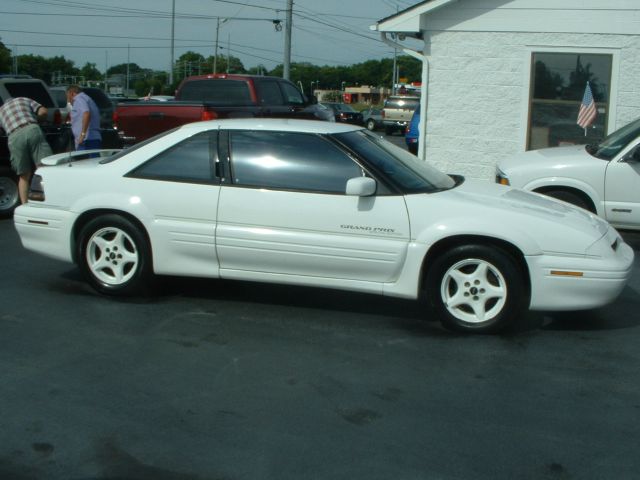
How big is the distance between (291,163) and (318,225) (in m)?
0.55

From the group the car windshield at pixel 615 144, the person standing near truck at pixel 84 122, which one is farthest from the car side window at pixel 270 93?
the car windshield at pixel 615 144

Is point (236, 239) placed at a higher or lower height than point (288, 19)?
lower

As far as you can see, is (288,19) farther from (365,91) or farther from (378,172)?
(365,91)

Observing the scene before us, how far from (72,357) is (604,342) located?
11.9 ft

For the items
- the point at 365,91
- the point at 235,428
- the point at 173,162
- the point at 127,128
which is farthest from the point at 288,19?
the point at 365,91

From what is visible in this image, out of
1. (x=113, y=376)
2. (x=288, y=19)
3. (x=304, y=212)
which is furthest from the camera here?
(x=288, y=19)

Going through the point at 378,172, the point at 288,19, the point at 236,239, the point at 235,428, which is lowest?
the point at 235,428

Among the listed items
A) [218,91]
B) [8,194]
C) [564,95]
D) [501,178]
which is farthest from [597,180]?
[218,91]

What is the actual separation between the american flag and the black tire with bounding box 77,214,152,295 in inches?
340

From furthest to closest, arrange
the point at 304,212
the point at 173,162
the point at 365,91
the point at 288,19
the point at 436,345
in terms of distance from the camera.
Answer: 1. the point at 365,91
2. the point at 288,19
3. the point at 173,162
4. the point at 304,212
5. the point at 436,345

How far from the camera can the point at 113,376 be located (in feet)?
17.5

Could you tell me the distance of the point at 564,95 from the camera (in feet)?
45.0

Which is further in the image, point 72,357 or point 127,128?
point 127,128

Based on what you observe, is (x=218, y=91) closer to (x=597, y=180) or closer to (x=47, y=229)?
(x=597, y=180)
